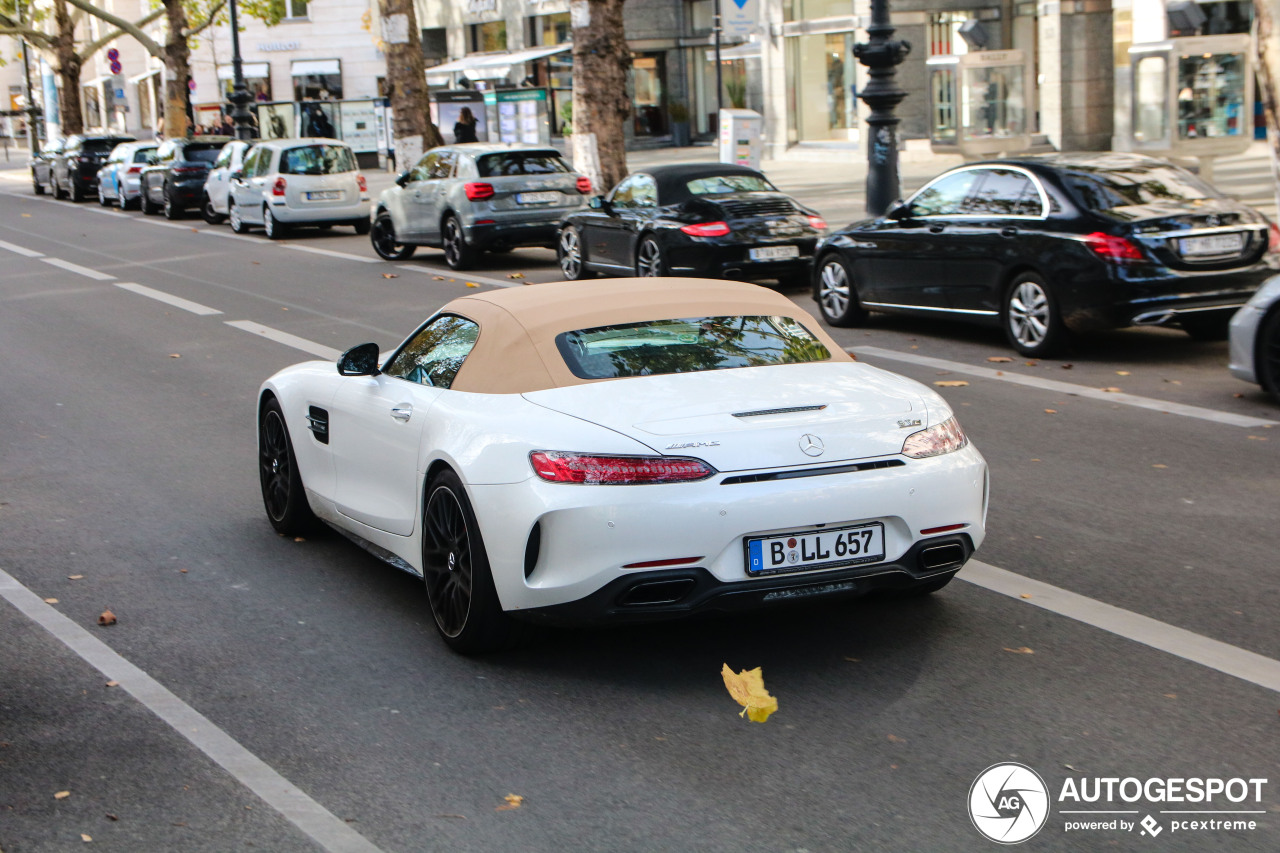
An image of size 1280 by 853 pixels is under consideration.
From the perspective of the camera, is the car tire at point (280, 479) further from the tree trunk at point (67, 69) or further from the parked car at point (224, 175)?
the tree trunk at point (67, 69)

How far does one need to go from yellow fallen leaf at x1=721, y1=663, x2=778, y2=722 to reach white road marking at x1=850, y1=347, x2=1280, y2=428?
207 inches

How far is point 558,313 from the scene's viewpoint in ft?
18.8

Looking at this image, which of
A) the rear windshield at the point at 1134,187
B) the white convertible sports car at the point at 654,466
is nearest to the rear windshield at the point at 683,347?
the white convertible sports car at the point at 654,466

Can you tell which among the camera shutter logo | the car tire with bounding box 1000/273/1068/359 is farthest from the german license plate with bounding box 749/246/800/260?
the camera shutter logo

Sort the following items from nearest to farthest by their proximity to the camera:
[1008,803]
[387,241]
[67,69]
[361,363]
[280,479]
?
[1008,803], [361,363], [280,479], [387,241], [67,69]

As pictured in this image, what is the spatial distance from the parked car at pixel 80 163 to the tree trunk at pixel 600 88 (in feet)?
62.5

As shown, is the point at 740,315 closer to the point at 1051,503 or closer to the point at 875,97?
the point at 1051,503

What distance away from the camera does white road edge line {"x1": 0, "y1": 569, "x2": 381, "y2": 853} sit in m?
4.07

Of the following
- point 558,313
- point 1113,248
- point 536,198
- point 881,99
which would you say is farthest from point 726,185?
point 558,313

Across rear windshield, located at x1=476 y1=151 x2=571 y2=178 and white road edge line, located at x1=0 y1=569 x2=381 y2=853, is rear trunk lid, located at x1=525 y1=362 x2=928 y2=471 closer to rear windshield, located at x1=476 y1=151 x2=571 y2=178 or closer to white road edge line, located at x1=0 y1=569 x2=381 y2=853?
white road edge line, located at x1=0 y1=569 x2=381 y2=853

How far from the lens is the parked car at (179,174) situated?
32.2 meters

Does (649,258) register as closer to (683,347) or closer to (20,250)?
(683,347)

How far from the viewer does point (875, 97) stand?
1903 cm

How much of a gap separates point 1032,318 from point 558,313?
277 inches
